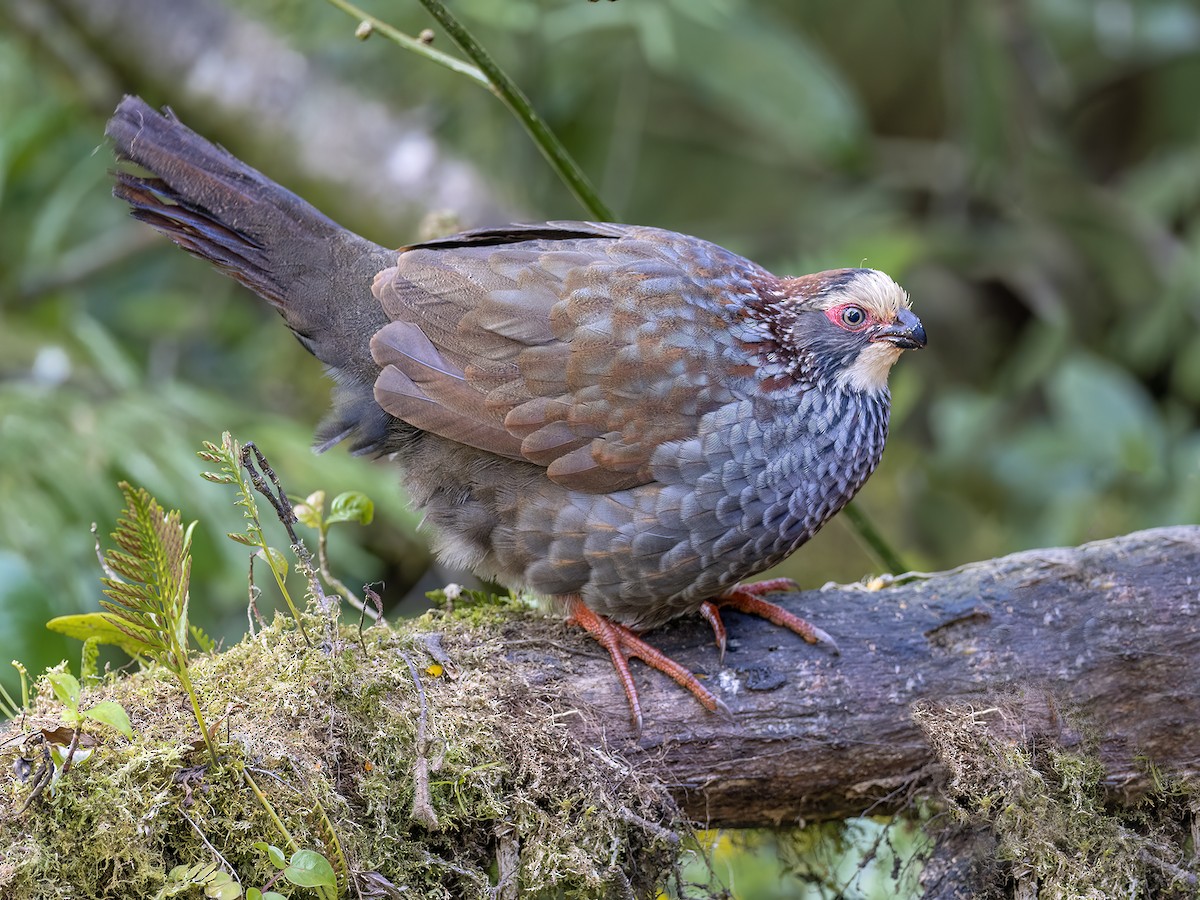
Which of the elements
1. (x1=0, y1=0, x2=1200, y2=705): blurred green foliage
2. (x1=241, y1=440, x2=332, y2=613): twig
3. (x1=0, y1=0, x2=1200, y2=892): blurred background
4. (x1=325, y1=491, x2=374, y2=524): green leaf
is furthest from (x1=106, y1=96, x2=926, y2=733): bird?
(x1=0, y1=0, x2=1200, y2=705): blurred green foliage

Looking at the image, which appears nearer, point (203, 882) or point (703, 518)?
point (203, 882)

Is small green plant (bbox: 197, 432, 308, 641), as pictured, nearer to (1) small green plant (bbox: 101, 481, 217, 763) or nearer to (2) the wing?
(1) small green plant (bbox: 101, 481, 217, 763)

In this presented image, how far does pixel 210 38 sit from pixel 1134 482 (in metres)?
4.71

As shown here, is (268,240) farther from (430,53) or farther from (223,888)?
(223,888)

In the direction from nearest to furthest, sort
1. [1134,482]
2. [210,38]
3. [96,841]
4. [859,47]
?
1. [96,841]
2. [1134,482]
3. [210,38]
4. [859,47]

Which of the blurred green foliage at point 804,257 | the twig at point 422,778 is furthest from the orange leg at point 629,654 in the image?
the blurred green foliage at point 804,257

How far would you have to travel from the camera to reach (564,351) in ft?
9.43

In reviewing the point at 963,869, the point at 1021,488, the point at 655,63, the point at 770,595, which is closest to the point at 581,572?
the point at 770,595

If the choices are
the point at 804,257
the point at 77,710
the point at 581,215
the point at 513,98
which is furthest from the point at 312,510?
the point at 581,215

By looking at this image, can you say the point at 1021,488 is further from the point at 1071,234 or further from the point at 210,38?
the point at 210,38

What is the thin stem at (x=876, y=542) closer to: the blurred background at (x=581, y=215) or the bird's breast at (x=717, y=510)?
the bird's breast at (x=717, y=510)

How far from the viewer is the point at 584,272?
2951 millimetres

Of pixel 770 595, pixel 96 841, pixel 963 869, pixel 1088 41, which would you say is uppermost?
pixel 1088 41

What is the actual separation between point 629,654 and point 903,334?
1.11 m
